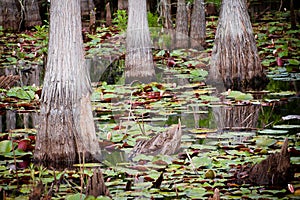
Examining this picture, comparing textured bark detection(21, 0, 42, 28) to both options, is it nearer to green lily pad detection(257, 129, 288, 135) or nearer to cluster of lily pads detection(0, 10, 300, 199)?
cluster of lily pads detection(0, 10, 300, 199)

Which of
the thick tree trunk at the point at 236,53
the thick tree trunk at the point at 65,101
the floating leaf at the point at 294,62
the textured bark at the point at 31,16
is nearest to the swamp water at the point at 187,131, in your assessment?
the thick tree trunk at the point at 65,101

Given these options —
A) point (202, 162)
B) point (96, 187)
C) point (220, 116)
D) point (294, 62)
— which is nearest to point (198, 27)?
point (294, 62)

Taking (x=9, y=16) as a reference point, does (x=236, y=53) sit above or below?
below

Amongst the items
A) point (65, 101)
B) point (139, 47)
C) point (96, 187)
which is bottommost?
point (96, 187)

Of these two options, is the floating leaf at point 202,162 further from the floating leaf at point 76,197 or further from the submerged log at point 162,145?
the floating leaf at point 76,197

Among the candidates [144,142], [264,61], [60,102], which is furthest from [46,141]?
[264,61]

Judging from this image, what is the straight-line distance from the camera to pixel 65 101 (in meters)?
6.99

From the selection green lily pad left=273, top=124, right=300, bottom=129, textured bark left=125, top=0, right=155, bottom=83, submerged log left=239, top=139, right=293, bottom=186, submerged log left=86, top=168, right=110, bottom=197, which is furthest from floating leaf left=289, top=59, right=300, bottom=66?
submerged log left=86, top=168, right=110, bottom=197

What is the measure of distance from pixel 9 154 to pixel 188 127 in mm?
2149

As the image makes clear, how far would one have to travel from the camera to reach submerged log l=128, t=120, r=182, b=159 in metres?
7.16

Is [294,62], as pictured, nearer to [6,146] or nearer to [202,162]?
[202,162]

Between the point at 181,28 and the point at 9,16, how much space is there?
6.77m

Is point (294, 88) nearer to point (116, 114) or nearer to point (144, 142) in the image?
point (116, 114)

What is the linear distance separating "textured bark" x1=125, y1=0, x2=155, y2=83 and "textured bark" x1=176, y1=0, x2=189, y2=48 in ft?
12.1
